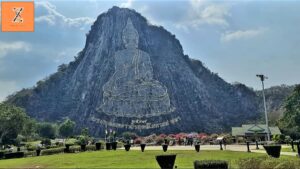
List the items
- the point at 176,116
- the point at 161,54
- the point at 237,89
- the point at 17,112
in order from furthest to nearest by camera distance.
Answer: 1. the point at 237,89
2. the point at 161,54
3. the point at 176,116
4. the point at 17,112

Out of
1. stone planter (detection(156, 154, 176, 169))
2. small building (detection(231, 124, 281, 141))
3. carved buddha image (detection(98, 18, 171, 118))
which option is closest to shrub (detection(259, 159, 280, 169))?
stone planter (detection(156, 154, 176, 169))

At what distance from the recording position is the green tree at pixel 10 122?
8486 cm

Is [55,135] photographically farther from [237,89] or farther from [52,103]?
[237,89]

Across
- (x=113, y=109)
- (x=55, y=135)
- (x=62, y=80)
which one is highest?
(x=62, y=80)

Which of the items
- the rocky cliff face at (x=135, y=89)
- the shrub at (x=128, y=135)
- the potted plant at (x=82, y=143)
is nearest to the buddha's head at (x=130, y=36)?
the rocky cliff face at (x=135, y=89)

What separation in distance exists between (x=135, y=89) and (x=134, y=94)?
176 cm

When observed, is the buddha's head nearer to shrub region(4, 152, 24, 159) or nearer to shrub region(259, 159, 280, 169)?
shrub region(4, 152, 24, 159)

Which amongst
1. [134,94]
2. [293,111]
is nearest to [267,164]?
[293,111]

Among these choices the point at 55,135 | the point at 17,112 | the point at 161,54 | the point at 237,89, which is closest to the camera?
the point at 17,112

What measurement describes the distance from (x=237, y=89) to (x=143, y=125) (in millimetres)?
57365

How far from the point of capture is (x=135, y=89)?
12962 centimetres

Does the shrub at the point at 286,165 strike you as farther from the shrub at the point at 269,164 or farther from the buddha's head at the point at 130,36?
the buddha's head at the point at 130,36

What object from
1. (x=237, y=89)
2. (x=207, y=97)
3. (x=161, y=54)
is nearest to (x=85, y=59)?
(x=161, y=54)

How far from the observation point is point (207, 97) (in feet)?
498
